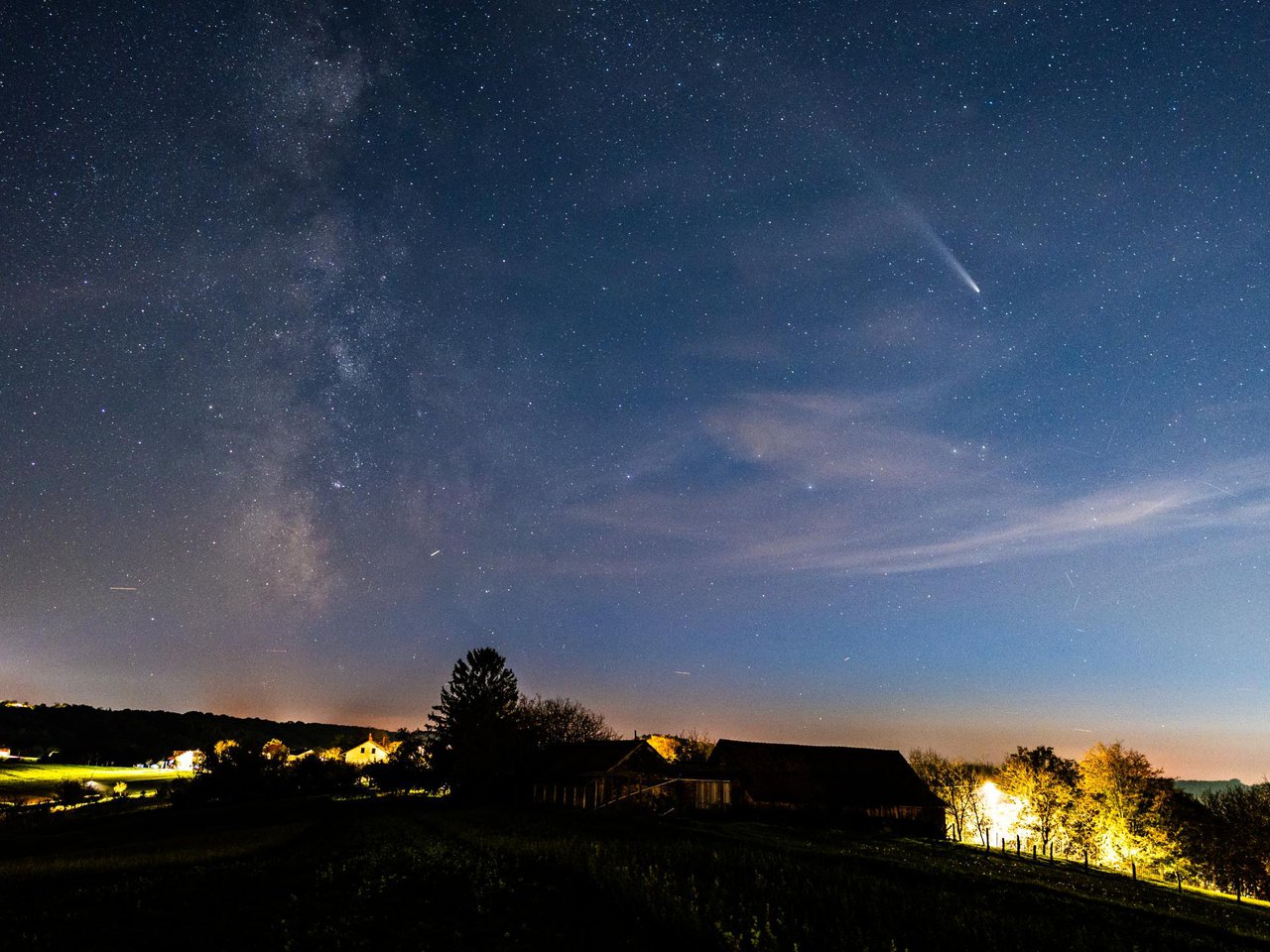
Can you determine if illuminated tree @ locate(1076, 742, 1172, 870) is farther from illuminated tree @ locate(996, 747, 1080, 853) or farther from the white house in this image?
the white house

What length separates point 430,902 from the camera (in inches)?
643

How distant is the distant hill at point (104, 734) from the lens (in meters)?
136

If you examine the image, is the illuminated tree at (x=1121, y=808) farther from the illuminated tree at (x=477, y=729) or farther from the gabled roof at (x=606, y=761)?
the illuminated tree at (x=477, y=729)

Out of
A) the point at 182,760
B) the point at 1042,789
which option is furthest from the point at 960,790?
the point at 182,760

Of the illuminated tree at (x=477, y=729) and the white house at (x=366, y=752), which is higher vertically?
the illuminated tree at (x=477, y=729)

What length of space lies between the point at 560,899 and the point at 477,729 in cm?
4575

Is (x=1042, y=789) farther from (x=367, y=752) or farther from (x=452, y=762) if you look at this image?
(x=367, y=752)

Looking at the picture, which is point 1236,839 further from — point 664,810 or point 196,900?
point 196,900

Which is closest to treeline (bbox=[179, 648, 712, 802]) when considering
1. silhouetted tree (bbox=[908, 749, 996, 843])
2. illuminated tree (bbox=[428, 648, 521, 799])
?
illuminated tree (bbox=[428, 648, 521, 799])

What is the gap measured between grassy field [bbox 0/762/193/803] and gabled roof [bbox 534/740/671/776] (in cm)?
3847

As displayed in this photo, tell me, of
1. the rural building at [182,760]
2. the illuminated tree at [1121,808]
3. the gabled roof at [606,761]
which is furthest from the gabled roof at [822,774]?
the rural building at [182,760]

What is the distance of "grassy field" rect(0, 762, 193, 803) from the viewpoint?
75.7m

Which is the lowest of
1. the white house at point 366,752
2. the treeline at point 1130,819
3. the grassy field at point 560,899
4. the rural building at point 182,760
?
the rural building at point 182,760

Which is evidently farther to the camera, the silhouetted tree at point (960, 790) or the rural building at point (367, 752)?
the rural building at point (367, 752)
